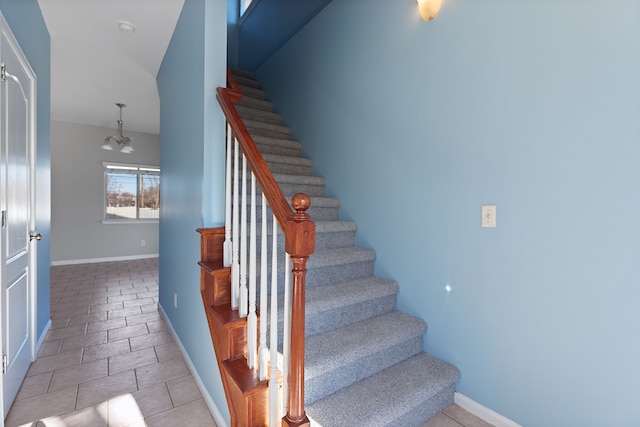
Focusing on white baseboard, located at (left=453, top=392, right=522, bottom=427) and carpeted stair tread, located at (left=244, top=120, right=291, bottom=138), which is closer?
white baseboard, located at (left=453, top=392, right=522, bottom=427)

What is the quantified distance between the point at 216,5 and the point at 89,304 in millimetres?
3461

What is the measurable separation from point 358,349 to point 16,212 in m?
2.13

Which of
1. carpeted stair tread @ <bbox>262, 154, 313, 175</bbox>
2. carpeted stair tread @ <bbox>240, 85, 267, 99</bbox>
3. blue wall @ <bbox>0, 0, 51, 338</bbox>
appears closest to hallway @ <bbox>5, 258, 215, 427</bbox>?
blue wall @ <bbox>0, 0, 51, 338</bbox>

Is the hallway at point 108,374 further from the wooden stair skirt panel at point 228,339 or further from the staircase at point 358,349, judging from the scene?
the staircase at point 358,349

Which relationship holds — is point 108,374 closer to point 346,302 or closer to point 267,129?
point 346,302

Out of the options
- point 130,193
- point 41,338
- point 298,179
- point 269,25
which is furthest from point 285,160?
point 130,193

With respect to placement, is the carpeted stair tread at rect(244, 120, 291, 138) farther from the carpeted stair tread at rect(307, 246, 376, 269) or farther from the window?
the window

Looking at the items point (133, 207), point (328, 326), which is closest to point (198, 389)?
point (328, 326)

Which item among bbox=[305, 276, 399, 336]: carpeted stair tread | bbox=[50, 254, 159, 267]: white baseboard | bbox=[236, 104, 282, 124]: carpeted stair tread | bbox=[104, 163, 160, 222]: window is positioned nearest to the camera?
bbox=[305, 276, 399, 336]: carpeted stair tread

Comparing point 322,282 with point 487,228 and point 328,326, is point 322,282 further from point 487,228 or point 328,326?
point 487,228

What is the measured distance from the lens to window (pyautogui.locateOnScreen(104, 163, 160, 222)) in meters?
6.01

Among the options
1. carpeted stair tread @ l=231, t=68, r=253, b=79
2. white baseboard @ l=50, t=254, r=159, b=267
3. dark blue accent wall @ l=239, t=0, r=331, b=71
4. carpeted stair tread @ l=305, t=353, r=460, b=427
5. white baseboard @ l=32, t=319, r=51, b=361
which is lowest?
white baseboard @ l=32, t=319, r=51, b=361

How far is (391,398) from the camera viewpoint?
4.92ft

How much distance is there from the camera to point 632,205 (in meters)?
1.21
